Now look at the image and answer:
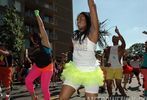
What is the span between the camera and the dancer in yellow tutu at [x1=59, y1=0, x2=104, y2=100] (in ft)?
17.5

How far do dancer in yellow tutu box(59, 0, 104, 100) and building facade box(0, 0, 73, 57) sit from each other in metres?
52.3

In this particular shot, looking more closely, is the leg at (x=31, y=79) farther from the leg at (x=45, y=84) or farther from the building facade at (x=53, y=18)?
the building facade at (x=53, y=18)

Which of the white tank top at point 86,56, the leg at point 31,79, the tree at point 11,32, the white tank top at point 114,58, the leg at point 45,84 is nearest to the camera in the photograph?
the white tank top at point 86,56

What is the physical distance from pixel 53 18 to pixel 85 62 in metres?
64.3

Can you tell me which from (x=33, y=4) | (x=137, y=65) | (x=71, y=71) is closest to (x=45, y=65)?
(x=71, y=71)

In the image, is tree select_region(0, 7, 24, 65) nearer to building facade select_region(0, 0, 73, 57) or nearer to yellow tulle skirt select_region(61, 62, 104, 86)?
building facade select_region(0, 0, 73, 57)

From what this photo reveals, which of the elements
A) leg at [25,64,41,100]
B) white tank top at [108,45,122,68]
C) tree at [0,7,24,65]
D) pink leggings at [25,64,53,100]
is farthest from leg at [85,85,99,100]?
tree at [0,7,24,65]

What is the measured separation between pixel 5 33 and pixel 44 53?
33.4 meters

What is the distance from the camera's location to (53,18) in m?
69.3

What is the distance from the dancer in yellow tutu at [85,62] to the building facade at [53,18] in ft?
172

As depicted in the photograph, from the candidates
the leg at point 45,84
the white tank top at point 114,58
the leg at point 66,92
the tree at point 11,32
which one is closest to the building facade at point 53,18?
the tree at point 11,32

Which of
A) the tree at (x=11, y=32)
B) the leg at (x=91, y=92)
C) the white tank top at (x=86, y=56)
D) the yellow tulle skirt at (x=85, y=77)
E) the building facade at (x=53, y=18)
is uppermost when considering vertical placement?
the building facade at (x=53, y=18)

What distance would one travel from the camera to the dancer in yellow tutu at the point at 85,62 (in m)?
5.35

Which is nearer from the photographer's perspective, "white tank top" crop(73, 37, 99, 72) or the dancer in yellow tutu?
the dancer in yellow tutu
